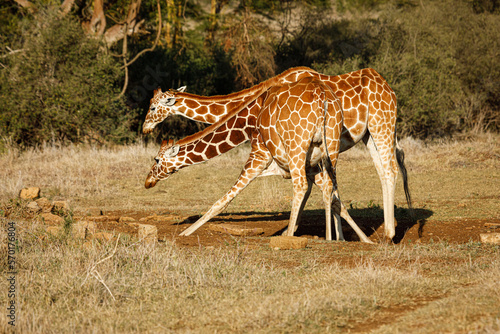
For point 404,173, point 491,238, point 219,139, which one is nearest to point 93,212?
point 219,139

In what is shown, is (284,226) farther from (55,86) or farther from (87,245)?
(55,86)

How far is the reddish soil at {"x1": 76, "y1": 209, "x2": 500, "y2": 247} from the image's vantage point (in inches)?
320

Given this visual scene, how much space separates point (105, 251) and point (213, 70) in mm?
19033

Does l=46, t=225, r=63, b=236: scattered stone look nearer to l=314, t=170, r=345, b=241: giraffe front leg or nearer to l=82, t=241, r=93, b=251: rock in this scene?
l=82, t=241, r=93, b=251: rock

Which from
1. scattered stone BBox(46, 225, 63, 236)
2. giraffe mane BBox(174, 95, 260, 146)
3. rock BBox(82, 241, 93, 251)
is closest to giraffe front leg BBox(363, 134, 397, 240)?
giraffe mane BBox(174, 95, 260, 146)

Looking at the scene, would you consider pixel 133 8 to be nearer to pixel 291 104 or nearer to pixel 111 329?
pixel 291 104

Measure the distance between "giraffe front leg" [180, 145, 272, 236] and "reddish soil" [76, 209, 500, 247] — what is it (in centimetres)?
23

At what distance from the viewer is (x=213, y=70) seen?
80.2 feet

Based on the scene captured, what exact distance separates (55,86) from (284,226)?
1175 cm

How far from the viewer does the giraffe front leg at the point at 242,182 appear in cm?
820

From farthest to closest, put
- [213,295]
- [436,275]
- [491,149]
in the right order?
[491,149] < [436,275] < [213,295]

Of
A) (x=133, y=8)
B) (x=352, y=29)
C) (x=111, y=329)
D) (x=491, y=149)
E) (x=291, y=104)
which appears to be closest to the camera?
(x=111, y=329)

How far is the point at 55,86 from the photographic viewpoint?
18438mm

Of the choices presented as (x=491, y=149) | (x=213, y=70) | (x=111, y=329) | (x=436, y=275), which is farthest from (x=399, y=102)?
(x=111, y=329)
